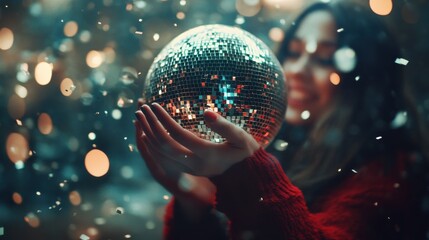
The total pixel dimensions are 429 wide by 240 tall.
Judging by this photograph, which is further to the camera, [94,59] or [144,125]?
[94,59]

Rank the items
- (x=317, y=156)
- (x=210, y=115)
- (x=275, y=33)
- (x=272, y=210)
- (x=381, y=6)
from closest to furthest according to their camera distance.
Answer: (x=210, y=115)
(x=272, y=210)
(x=317, y=156)
(x=381, y=6)
(x=275, y=33)

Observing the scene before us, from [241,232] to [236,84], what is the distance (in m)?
0.25

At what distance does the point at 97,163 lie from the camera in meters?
1.17

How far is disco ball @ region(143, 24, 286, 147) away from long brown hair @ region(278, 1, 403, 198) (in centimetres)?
33

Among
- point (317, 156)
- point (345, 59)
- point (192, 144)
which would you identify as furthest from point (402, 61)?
point (192, 144)

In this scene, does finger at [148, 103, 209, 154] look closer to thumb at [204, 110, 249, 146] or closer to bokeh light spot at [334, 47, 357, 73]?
thumb at [204, 110, 249, 146]

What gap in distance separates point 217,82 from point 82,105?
2.45 feet

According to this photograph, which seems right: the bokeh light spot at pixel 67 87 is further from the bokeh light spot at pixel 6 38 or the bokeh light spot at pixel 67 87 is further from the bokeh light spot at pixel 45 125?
the bokeh light spot at pixel 6 38

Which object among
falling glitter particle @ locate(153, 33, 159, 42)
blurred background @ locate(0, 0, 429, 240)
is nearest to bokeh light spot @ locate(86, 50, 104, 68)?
blurred background @ locate(0, 0, 429, 240)

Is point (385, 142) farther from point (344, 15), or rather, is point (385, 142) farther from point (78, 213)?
point (78, 213)

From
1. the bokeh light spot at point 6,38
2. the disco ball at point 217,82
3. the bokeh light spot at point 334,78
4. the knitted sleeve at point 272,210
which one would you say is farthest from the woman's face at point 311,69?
the bokeh light spot at point 6,38

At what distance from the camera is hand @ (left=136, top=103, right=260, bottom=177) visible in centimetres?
53

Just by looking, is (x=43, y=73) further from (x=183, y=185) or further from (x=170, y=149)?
(x=170, y=149)

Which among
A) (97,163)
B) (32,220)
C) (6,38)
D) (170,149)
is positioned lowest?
(32,220)
